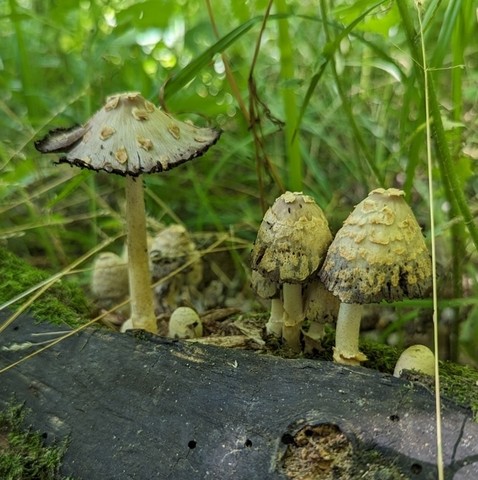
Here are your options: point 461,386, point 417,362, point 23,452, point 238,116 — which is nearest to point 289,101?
point 238,116

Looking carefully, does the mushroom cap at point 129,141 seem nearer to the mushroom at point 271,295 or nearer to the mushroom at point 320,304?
the mushroom at point 271,295

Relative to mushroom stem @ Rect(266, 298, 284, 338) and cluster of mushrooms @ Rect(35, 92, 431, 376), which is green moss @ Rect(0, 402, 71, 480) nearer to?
cluster of mushrooms @ Rect(35, 92, 431, 376)

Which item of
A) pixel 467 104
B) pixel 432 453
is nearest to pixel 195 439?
pixel 432 453

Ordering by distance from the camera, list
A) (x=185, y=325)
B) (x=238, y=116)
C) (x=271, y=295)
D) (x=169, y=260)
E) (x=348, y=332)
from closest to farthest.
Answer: (x=348, y=332) → (x=271, y=295) → (x=185, y=325) → (x=169, y=260) → (x=238, y=116)

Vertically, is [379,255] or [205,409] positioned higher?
[379,255]

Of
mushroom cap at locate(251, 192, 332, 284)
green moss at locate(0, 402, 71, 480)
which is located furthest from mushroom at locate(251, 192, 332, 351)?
green moss at locate(0, 402, 71, 480)

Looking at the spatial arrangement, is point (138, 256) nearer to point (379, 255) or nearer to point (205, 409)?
point (205, 409)

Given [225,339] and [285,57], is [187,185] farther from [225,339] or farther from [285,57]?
[225,339]

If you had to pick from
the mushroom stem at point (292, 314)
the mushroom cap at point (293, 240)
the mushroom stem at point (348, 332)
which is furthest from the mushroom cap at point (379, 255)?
the mushroom stem at point (292, 314)
